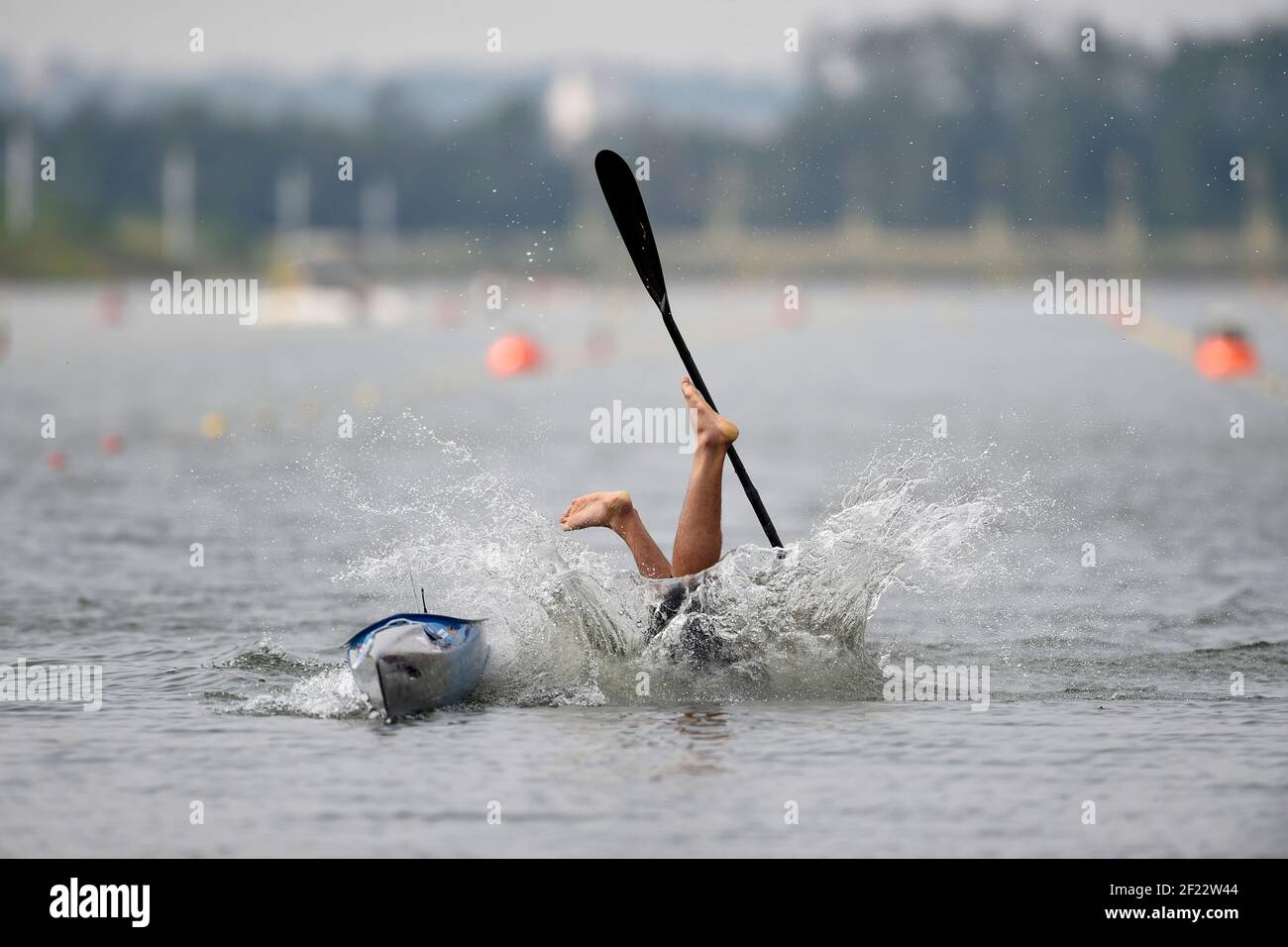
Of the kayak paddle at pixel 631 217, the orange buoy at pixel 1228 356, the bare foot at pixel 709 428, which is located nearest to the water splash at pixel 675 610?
the bare foot at pixel 709 428

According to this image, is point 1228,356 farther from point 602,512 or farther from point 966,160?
Result: point 966,160

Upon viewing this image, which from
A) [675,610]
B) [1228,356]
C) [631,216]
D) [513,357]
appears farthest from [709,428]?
[1228,356]

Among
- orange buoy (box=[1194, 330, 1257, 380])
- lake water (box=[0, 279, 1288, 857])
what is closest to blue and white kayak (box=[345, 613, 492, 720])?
lake water (box=[0, 279, 1288, 857])

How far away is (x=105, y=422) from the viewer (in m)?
33.1

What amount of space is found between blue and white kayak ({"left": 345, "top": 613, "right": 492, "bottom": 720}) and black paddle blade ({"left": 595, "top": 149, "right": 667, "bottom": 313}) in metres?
3.12

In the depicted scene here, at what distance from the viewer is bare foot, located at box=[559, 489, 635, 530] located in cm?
1169

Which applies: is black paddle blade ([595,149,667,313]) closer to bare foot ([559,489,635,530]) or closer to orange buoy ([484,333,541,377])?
bare foot ([559,489,635,530])

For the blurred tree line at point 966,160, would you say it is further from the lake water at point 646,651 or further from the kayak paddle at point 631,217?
the kayak paddle at point 631,217

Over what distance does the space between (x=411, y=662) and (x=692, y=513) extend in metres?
1.86

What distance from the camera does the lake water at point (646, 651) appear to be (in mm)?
9359

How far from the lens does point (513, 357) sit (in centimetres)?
4391

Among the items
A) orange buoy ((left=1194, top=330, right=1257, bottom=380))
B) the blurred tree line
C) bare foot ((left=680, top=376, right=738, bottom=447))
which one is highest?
the blurred tree line
